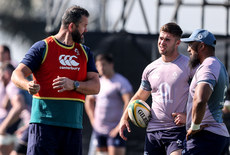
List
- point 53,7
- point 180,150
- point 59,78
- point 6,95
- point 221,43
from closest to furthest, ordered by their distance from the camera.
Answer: point 59,78, point 180,150, point 6,95, point 221,43, point 53,7

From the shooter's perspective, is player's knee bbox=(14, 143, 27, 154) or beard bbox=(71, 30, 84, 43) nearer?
beard bbox=(71, 30, 84, 43)

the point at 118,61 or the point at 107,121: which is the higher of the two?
the point at 118,61

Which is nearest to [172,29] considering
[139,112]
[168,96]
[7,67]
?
[168,96]

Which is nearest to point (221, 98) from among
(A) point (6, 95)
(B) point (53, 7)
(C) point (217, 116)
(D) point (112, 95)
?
(C) point (217, 116)

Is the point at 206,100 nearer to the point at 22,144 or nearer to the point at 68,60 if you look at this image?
the point at 68,60

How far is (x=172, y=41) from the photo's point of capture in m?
6.91

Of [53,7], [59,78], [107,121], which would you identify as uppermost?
[53,7]

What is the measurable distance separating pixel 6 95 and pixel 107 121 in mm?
1805

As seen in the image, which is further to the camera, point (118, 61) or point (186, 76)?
point (118, 61)

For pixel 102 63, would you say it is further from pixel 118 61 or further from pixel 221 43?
pixel 221 43

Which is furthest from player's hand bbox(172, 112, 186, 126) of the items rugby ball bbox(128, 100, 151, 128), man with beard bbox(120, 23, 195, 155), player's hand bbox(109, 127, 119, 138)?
player's hand bbox(109, 127, 119, 138)

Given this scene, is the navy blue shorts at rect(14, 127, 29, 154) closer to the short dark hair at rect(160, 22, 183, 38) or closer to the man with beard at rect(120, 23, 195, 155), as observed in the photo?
the man with beard at rect(120, 23, 195, 155)

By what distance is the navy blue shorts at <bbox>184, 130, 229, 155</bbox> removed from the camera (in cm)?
590

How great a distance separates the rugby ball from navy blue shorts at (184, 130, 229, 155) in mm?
1001
